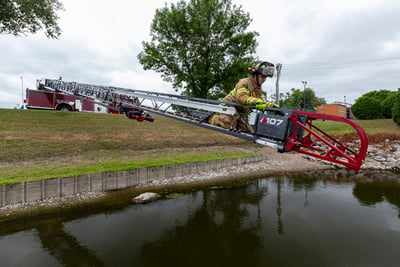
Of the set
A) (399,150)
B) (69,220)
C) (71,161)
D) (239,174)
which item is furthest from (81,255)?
(399,150)

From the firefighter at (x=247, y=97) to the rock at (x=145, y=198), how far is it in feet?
13.6

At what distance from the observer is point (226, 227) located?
670cm

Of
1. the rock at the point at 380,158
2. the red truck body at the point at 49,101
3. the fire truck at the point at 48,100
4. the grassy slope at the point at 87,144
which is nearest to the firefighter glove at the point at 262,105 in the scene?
the grassy slope at the point at 87,144

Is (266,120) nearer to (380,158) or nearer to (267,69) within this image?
(267,69)

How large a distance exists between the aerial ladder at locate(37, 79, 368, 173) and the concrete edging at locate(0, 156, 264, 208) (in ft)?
9.62

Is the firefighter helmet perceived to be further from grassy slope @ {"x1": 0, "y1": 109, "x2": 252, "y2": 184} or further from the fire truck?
the fire truck

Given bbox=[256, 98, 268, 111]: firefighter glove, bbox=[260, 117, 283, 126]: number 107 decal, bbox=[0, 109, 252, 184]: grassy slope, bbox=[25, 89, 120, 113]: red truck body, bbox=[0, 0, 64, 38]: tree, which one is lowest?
bbox=[0, 109, 252, 184]: grassy slope

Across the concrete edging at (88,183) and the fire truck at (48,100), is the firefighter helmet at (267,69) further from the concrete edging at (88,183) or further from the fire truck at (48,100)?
the fire truck at (48,100)

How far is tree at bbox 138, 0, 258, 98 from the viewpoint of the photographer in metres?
22.9

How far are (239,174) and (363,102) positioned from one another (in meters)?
36.5

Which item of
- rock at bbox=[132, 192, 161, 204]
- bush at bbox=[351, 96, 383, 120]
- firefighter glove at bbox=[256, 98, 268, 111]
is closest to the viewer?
firefighter glove at bbox=[256, 98, 268, 111]

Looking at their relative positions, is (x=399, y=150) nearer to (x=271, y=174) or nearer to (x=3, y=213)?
(x=271, y=174)

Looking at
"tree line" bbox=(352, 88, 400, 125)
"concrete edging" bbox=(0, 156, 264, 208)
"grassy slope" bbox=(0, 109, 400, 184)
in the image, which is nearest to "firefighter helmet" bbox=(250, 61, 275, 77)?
"concrete edging" bbox=(0, 156, 264, 208)

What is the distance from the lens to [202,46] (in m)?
23.4
